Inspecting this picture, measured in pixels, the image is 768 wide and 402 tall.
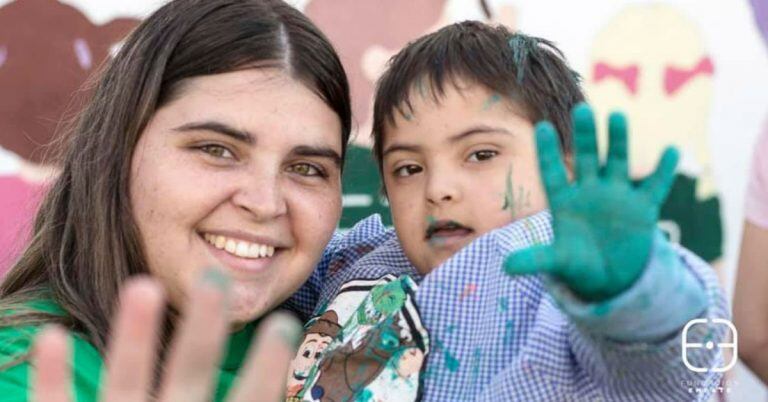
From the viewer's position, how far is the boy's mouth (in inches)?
62.3

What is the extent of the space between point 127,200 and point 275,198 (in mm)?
211

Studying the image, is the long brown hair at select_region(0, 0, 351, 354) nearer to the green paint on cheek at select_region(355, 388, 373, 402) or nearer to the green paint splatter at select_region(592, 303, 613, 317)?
the green paint on cheek at select_region(355, 388, 373, 402)

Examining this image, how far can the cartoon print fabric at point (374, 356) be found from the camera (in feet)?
4.39

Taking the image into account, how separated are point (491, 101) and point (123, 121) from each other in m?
0.53

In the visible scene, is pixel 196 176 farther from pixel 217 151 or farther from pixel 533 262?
pixel 533 262

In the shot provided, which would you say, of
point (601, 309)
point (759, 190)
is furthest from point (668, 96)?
point (601, 309)

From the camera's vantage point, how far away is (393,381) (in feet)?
4.38

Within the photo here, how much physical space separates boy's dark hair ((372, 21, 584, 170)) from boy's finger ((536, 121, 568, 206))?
60cm

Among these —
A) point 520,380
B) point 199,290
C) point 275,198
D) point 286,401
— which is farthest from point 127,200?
point 199,290

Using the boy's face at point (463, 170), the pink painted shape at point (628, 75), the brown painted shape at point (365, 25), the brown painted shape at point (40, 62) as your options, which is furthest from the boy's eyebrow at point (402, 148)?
the pink painted shape at point (628, 75)

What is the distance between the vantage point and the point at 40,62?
2592 millimetres

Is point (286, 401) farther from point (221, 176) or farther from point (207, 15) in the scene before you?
point (207, 15)

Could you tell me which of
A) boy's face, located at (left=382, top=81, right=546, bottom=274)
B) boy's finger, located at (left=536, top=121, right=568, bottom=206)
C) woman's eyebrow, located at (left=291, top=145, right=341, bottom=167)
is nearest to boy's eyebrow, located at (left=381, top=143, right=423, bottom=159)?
boy's face, located at (left=382, top=81, right=546, bottom=274)

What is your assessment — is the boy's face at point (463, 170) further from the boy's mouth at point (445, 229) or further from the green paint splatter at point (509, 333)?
the green paint splatter at point (509, 333)
